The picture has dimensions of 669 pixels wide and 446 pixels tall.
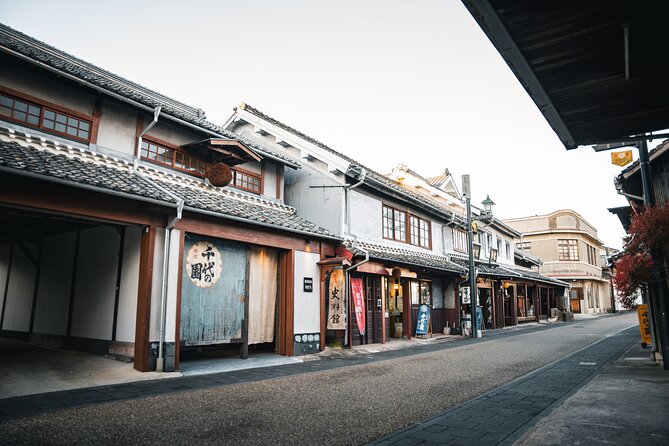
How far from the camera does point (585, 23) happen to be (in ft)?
12.0

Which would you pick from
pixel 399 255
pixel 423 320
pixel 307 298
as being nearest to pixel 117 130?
pixel 307 298

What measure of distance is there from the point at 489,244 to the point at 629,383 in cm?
2130

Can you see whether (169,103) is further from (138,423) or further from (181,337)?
(138,423)

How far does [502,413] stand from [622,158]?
8700mm

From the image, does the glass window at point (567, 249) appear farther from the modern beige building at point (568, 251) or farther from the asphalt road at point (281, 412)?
the asphalt road at point (281, 412)

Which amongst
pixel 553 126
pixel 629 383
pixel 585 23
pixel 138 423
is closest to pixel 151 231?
pixel 138 423

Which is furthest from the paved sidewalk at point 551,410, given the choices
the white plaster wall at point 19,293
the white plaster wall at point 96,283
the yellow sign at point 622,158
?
the white plaster wall at point 19,293

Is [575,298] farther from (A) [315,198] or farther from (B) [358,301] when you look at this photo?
(A) [315,198]

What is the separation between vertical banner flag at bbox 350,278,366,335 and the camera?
14.1 metres

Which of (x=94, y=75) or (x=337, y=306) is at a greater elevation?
(x=94, y=75)

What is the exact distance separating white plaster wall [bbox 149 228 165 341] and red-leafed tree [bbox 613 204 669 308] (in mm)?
9155

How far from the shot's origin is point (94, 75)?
11.8 meters

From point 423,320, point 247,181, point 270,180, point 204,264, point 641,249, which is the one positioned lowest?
point 423,320

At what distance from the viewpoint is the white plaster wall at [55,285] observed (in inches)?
476
